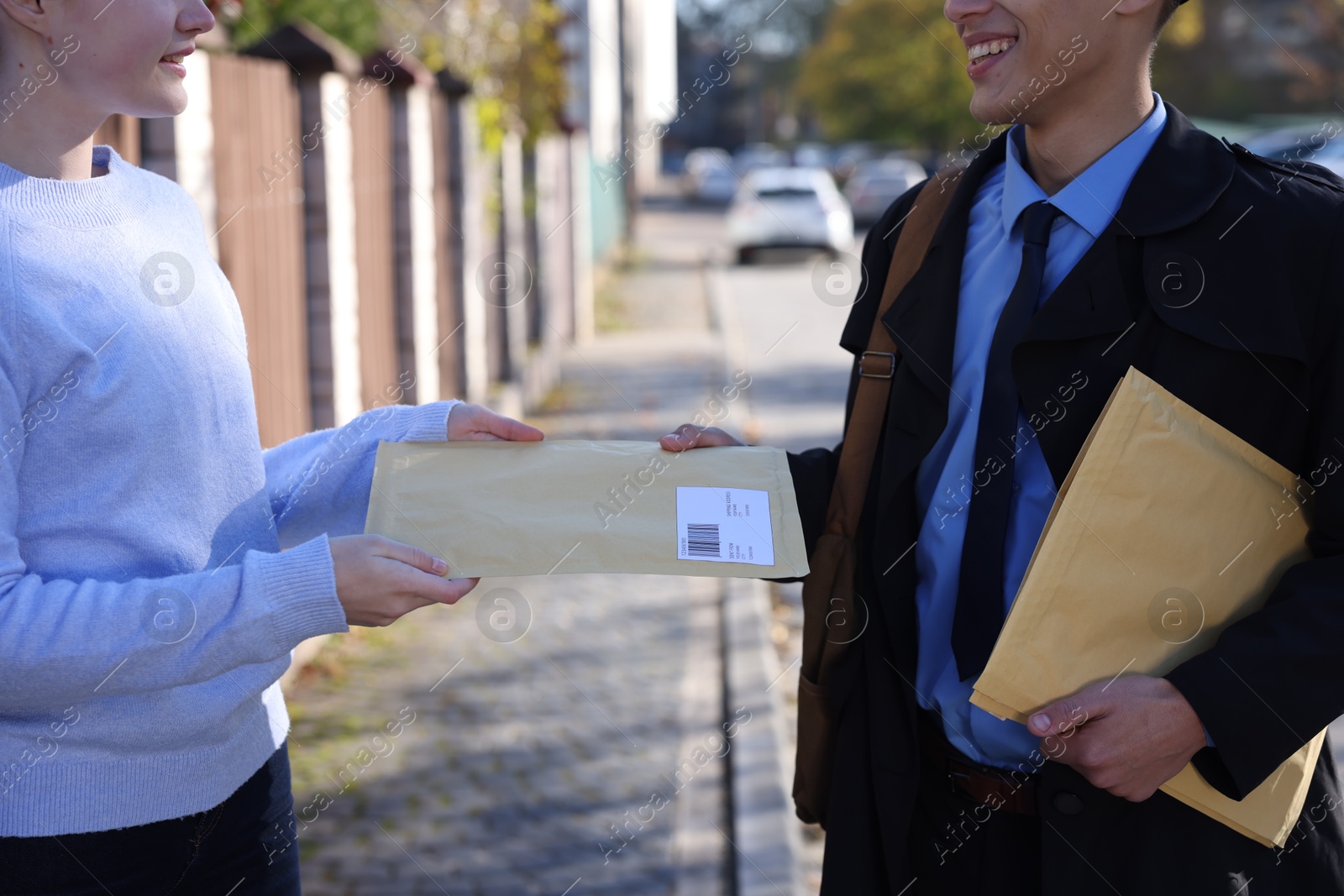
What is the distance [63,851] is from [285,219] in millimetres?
4605

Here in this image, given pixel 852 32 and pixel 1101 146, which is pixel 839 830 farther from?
pixel 852 32

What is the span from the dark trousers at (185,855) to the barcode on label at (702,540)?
862 millimetres

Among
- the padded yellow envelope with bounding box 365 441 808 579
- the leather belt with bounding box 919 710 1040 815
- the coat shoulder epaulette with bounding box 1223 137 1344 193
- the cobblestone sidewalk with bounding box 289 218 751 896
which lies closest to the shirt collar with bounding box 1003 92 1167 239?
the coat shoulder epaulette with bounding box 1223 137 1344 193

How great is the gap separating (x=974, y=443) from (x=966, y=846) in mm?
748

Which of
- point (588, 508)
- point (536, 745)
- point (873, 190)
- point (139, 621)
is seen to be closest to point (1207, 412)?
point (588, 508)

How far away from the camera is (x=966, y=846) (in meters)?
2.29

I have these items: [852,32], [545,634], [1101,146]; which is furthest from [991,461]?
[852,32]

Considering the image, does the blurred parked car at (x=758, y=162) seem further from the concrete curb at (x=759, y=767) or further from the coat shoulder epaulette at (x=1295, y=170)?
the coat shoulder epaulette at (x=1295, y=170)

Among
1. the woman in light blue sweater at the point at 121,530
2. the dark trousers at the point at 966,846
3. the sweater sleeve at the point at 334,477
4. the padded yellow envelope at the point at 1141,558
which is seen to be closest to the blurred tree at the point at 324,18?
the sweater sleeve at the point at 334,477

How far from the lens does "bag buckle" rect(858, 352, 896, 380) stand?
2334mm

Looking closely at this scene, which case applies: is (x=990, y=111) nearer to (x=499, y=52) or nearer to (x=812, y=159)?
(x=499, y=52)

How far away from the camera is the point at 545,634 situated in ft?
20.9

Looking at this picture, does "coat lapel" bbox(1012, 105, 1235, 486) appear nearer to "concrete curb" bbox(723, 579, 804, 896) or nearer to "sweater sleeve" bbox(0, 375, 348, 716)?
"sweater sleeve" bbox(0, 375, 348, 716)

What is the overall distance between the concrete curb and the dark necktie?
6.75 ft
